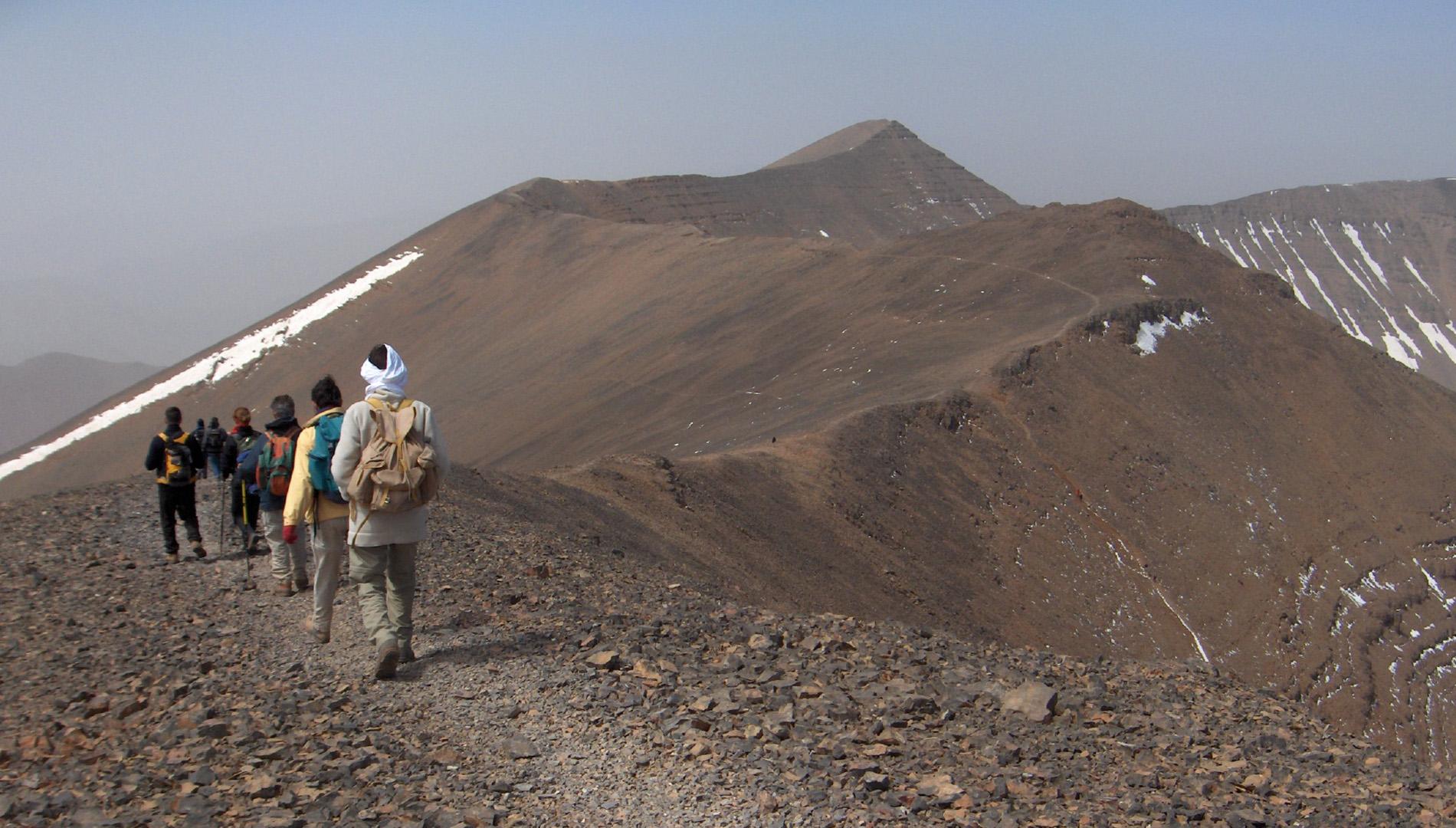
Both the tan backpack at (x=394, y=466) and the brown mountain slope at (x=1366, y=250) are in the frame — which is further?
the brown mountain slope at (x=1366, y=250)

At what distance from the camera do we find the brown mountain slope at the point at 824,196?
238ft

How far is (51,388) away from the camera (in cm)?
17438

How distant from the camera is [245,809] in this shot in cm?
507

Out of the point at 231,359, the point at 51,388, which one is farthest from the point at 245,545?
the point at 51,388

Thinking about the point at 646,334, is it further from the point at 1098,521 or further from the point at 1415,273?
the point at 1415,273

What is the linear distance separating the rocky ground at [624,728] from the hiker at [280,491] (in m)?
0.36

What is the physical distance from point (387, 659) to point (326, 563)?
3.48 feet

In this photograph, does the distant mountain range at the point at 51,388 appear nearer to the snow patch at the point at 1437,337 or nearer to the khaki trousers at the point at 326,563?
the snow patch at the point at 1437,337

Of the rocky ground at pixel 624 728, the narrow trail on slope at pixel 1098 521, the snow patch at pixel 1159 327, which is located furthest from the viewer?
the snow patch at pixel 1159 327

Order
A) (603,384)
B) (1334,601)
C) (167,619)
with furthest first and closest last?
(603,384) < (1334,601) < (167,619)

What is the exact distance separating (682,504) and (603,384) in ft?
70.6

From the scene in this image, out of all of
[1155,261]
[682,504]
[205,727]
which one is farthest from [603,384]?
[205,727]

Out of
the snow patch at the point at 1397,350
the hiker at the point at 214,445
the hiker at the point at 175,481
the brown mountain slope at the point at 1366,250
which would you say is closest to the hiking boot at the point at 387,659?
the hiker at the point at 175,481

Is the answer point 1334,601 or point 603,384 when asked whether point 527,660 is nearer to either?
point 1334,601
